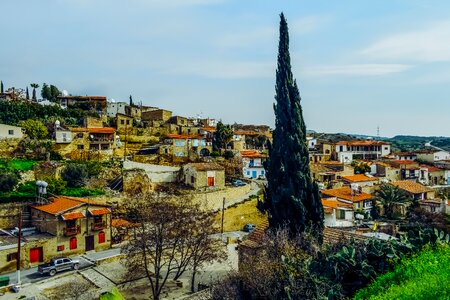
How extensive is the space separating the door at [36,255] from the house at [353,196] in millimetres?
30052

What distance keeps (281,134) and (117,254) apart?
52.1 ft

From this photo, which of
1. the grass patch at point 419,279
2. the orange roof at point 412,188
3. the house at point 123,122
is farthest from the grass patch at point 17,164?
the orange roof at point 412,188

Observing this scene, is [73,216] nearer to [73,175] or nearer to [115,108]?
[73,175]

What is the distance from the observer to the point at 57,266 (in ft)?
87.8

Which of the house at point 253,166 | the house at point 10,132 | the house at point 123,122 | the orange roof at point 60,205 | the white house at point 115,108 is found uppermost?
the white house at point 115,108

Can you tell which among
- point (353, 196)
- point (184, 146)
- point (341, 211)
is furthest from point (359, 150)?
point (341, 211)

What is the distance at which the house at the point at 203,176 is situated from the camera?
45.1 m

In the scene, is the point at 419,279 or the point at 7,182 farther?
the point at 7,182

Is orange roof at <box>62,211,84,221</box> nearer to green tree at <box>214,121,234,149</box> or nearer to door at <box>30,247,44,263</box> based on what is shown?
door at <box>30,247,44,263</box>

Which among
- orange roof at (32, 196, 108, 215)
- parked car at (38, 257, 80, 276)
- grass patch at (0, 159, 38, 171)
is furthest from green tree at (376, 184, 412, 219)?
grass patch at (0, 159, 38, 171)

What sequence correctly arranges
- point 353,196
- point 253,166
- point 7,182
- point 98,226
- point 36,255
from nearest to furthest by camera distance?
point 36,255
point 98,226
point 7,182
point 353,196
point 253,166

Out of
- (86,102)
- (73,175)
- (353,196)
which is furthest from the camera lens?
(86,102)

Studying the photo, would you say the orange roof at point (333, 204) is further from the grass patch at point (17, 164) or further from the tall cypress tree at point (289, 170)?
the grass patch at point (17, 164)

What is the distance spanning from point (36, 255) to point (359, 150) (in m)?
65.3
